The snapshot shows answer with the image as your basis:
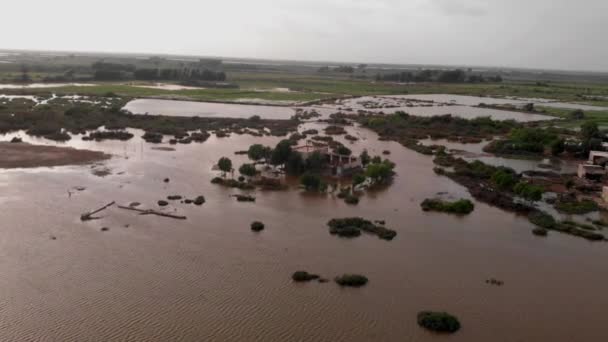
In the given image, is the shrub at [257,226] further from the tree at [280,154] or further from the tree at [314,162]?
the tree at [314,162]

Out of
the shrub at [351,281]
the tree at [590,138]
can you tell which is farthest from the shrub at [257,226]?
the tree at [590,138]

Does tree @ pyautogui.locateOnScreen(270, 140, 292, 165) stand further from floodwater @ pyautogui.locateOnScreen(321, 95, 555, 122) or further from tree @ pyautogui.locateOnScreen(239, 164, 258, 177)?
floodwater @ pyautogui.locateOnScreen(321, 95, 555, 122)

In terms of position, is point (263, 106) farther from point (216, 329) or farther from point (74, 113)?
point (216, 329)

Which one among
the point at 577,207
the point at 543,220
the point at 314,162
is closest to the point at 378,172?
the point at 314,162

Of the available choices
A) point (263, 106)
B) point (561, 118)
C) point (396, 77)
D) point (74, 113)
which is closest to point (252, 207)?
point (74, 113)

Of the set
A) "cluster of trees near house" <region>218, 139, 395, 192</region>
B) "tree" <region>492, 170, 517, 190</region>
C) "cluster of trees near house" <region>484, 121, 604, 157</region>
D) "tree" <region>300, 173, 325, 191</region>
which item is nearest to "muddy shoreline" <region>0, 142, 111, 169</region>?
"cluster of trees near house" <region>218, 139, 395, 192</region>
